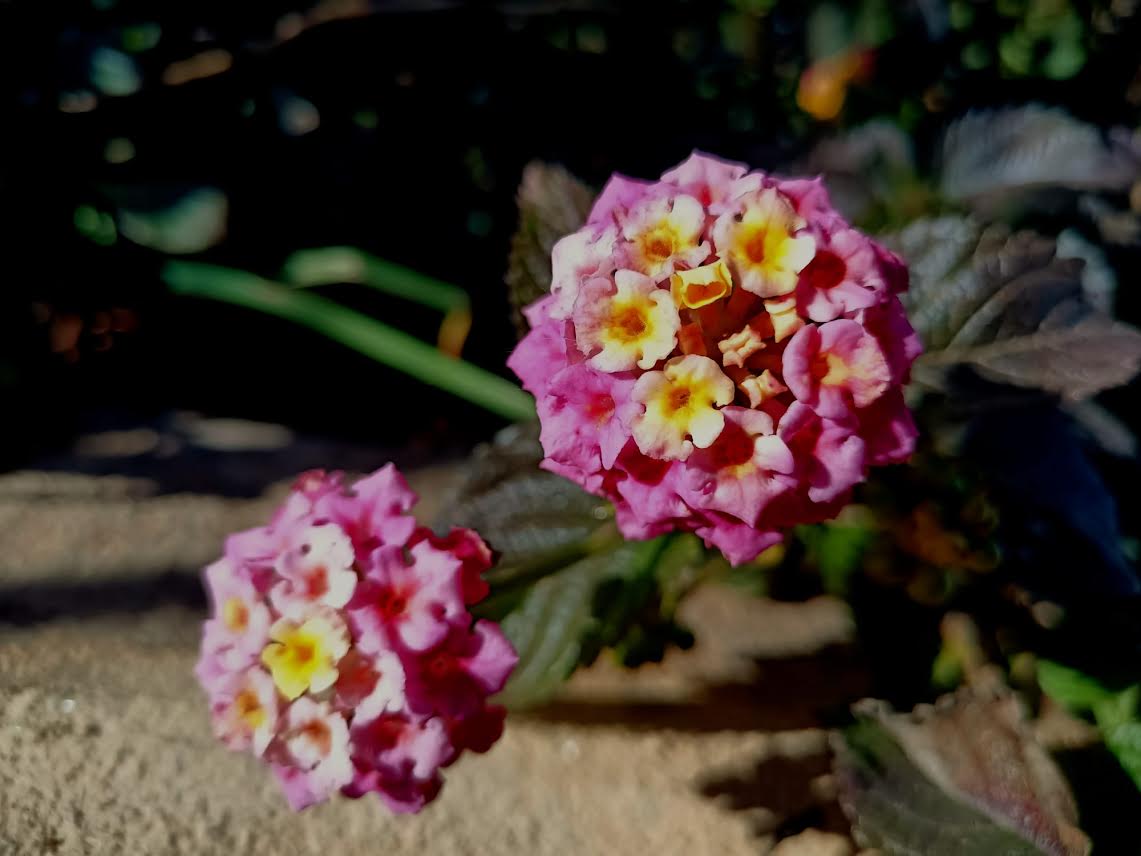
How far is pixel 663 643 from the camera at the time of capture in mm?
693

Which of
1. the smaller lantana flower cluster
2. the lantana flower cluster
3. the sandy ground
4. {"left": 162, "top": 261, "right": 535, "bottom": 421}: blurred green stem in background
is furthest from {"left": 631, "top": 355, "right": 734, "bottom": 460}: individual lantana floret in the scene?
{"left": 162, "top": 261, "right": 535, "bottom": 421}: blurred green stem in background

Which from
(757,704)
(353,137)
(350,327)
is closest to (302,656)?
(757,704)

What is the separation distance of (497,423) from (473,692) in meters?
0.60

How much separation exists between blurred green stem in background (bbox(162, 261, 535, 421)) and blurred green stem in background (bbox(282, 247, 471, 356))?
0.01 metres

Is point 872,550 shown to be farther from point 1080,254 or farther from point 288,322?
point 288,322

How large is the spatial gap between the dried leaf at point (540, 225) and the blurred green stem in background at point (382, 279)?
1.31 ft

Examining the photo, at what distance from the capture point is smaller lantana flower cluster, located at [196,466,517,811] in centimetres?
49

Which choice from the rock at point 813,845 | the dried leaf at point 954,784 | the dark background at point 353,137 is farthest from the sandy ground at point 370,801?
the dark background at point 353,137

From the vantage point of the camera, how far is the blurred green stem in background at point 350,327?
94 centimetres

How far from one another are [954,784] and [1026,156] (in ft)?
1.53

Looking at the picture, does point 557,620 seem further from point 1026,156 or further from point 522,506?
point 1026,156

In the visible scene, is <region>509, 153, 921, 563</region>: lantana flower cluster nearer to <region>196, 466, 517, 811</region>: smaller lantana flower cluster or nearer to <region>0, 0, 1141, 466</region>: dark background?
<region>196, 466, 517, 811</region>: smaller lantana flower cluster

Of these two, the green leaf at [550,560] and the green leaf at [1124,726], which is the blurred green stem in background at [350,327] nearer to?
the green leaf at [550,560]

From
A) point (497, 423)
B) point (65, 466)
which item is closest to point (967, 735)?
point (497, 423)
